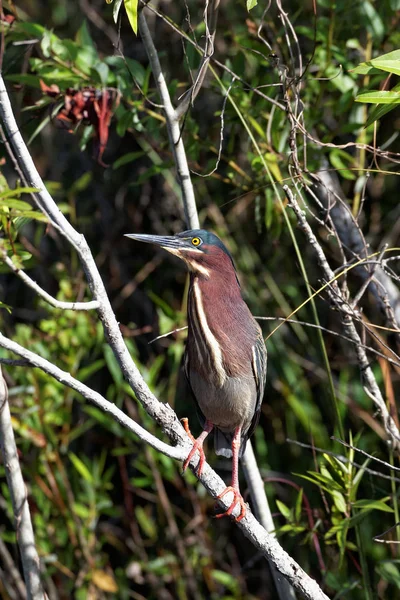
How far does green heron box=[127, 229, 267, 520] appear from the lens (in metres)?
2.23

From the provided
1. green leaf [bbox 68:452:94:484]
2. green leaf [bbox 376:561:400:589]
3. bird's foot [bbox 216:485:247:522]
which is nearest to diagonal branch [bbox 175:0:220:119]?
bird's foot [bbox 216:485:247:522]

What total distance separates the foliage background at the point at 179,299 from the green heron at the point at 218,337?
318 mm

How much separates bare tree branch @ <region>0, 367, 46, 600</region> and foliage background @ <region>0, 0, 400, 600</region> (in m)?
0.80

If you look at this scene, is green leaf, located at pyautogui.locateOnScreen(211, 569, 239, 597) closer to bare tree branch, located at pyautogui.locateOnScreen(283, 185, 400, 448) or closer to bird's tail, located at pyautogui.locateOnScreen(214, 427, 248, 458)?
bird's tail, located at pyautogui.locateOnScreen(214, 427, 248, 458)

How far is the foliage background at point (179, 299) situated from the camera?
2553 mm

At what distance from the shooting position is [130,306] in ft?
13.2

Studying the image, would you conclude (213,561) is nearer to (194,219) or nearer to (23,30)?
(194,219)

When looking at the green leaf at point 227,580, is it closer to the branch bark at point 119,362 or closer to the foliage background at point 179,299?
the foliage background at point 179,299

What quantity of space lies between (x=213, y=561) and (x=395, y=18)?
2.57 meters

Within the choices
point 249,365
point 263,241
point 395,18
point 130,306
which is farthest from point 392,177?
point 249,365

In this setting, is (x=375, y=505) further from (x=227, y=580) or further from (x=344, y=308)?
(x=227, y=580)

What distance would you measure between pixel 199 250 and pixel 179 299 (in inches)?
69.5

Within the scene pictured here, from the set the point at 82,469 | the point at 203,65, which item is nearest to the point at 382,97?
the point at 203,65

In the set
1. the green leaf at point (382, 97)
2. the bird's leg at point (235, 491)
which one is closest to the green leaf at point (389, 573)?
the bird's leg at point (235, 491)
